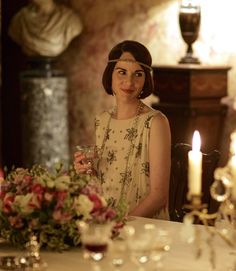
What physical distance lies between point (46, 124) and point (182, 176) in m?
3.62

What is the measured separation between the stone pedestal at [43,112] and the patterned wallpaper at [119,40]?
34 centimetres

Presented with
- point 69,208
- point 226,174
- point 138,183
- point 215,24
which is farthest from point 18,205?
point 215,24

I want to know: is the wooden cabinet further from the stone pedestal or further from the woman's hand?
the woman's hand

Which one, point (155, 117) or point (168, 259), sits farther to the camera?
point (155, 117)

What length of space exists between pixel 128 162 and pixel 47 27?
11.8 ft

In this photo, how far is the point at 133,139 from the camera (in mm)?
4242

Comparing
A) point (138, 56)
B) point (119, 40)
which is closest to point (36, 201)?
point (138, 56)

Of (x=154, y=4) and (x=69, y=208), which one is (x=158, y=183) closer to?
(x=69, y=208)

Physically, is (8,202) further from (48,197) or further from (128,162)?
(128,162)

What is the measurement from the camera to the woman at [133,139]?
4117 mm

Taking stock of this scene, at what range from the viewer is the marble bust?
7.64 metres

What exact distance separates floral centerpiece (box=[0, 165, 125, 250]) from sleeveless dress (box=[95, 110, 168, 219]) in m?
0.89

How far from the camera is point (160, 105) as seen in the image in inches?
268

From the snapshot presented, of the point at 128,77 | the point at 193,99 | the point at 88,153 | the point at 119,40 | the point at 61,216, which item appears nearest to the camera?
the point at 61,216
